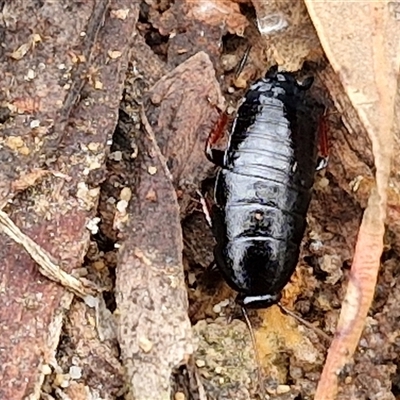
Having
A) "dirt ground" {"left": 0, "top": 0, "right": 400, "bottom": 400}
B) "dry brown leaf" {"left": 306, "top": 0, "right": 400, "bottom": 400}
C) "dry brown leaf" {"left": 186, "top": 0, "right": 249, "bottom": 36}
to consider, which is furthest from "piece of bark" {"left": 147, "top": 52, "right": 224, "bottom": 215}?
"dry brown leaf" {"left": 306, "top": 0, "right": 400, "bottom": 400}

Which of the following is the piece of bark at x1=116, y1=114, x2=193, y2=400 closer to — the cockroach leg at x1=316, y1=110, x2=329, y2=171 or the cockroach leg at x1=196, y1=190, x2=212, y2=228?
the cockroach leg at x1=196, y1=190, x2=212, y2=228

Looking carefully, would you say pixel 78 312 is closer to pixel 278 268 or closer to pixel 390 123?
pixel 278 268

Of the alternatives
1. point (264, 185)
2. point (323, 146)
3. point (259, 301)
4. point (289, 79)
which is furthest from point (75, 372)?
point (289, 79)

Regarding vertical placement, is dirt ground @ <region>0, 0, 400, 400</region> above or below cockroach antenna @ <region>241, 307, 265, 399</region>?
above

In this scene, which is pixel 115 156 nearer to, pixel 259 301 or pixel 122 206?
pixel 122 206

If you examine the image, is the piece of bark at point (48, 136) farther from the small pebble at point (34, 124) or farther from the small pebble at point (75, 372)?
the small pebble at point (75, 372)

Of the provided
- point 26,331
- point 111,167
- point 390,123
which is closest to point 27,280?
point 26,331
